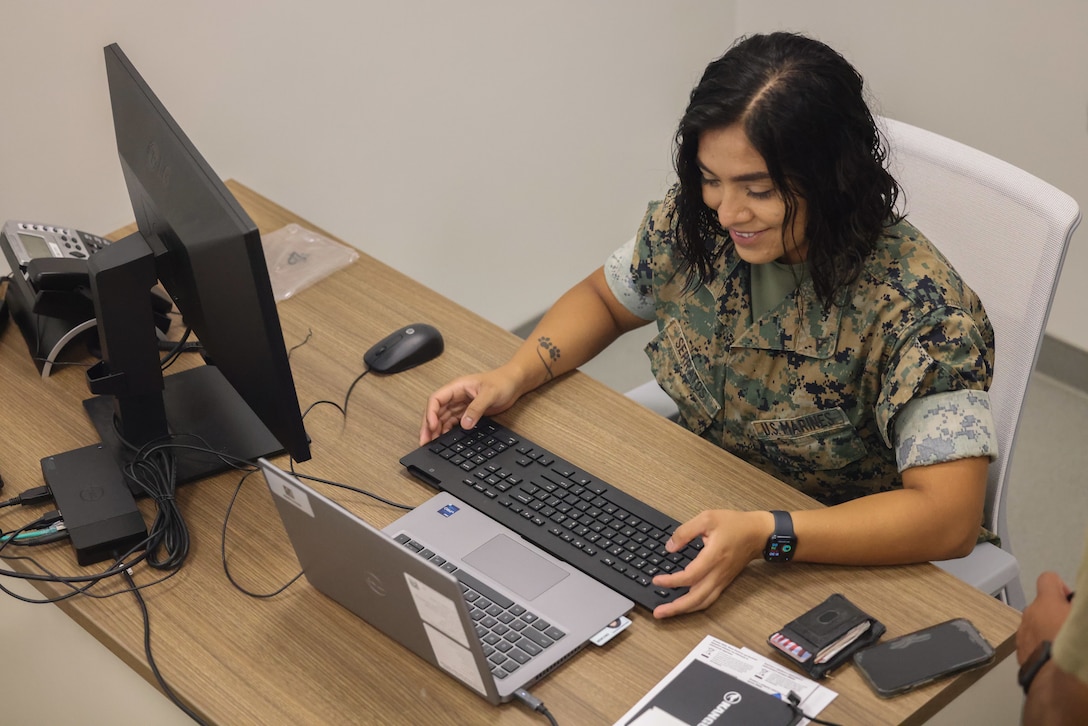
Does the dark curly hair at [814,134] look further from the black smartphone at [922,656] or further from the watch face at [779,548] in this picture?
the black smartphone at [922,656]

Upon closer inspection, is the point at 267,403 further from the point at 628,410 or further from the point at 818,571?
the point at 818,571

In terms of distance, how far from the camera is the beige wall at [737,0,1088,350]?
8.34ft

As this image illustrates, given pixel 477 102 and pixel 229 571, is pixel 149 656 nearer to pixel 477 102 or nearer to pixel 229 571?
pixel 229 571

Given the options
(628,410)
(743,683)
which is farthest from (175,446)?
(743,683)

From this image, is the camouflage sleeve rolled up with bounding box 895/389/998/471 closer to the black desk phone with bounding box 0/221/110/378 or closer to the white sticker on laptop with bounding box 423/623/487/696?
the white sticker on laptop with bounding box 423/623/487/696

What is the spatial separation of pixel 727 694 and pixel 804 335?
0.52 meters

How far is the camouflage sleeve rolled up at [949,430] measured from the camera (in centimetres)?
129

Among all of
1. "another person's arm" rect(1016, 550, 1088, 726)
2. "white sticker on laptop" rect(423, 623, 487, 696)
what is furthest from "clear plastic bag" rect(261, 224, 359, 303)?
"another person's arm" rect(1016, 550, 1088, 726)

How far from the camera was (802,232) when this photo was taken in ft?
4.65

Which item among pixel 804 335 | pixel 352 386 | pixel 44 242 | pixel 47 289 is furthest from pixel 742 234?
pixel 44 242

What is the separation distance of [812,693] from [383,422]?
2.34 ft

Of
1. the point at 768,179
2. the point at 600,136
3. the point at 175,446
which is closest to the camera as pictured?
the point at 768,179

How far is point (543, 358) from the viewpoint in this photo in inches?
64.2

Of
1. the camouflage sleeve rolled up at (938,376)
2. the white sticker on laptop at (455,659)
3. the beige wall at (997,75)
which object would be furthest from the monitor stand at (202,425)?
the beige wall at (997,75)
